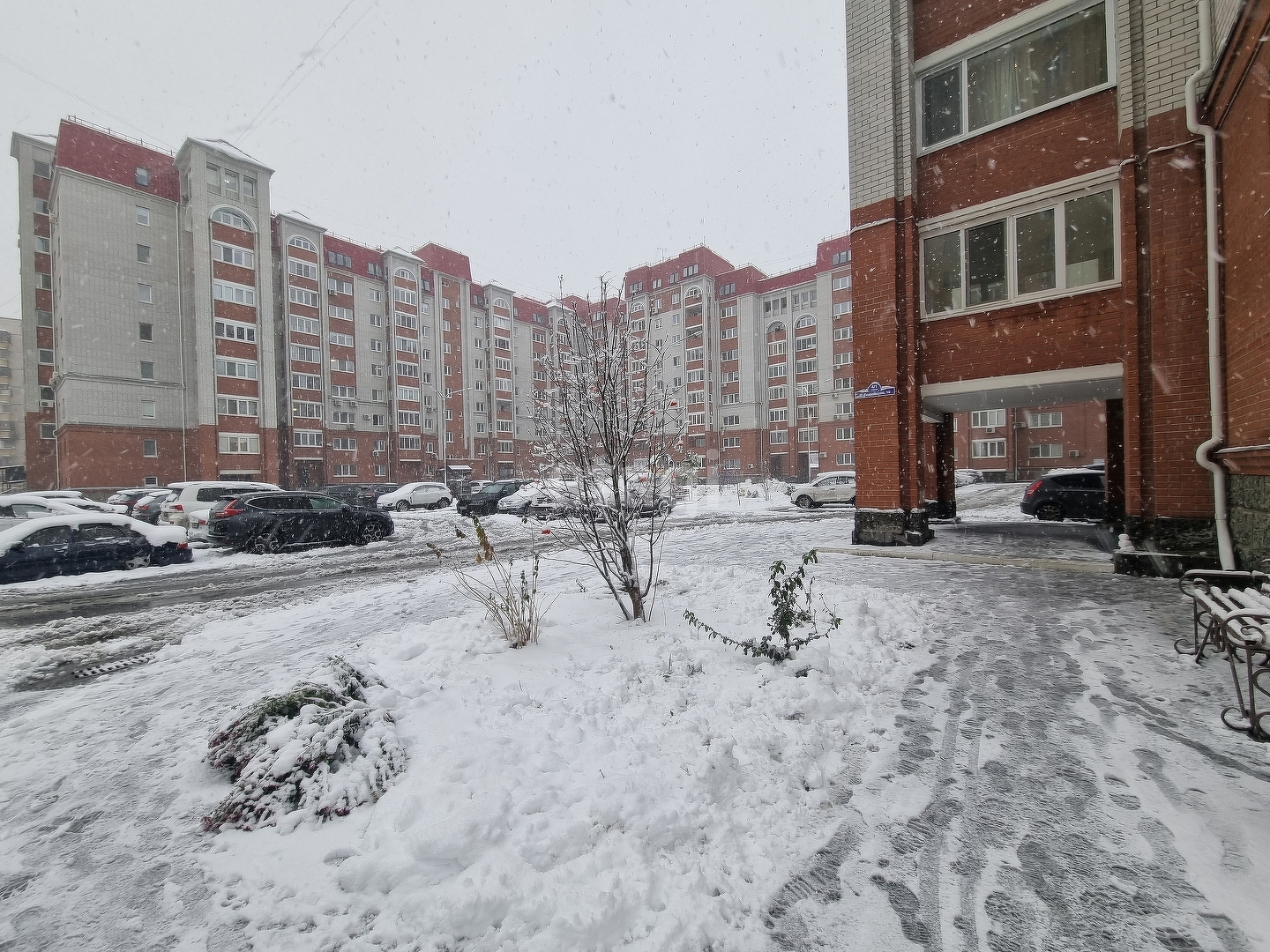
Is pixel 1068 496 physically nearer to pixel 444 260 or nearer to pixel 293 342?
pixel 293 342

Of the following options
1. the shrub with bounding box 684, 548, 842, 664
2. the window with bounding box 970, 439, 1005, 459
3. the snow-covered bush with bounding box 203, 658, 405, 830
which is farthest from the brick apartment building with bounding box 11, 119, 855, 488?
the snow-covered bush with bounding box 203, 658, 405, 830

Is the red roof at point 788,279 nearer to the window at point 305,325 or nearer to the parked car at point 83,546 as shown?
the window at point 305,325

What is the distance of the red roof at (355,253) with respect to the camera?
47.4m

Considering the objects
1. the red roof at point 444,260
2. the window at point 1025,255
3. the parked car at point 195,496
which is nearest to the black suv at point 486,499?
the parked car at point 195,496

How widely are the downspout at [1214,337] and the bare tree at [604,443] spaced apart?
714 cm

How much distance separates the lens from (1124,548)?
8164 millimetres

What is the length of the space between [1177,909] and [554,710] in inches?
126

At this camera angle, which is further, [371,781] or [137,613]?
[137,613]

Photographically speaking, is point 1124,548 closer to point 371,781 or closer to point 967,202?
point 967,202

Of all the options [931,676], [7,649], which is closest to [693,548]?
[931,676]

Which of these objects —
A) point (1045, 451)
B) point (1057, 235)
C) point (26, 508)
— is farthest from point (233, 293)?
point (1045, 451)

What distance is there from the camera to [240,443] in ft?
121

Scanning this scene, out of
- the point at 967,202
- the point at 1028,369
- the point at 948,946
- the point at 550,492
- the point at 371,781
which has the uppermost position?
the point at 967,202

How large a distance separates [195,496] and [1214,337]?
22395 mm
